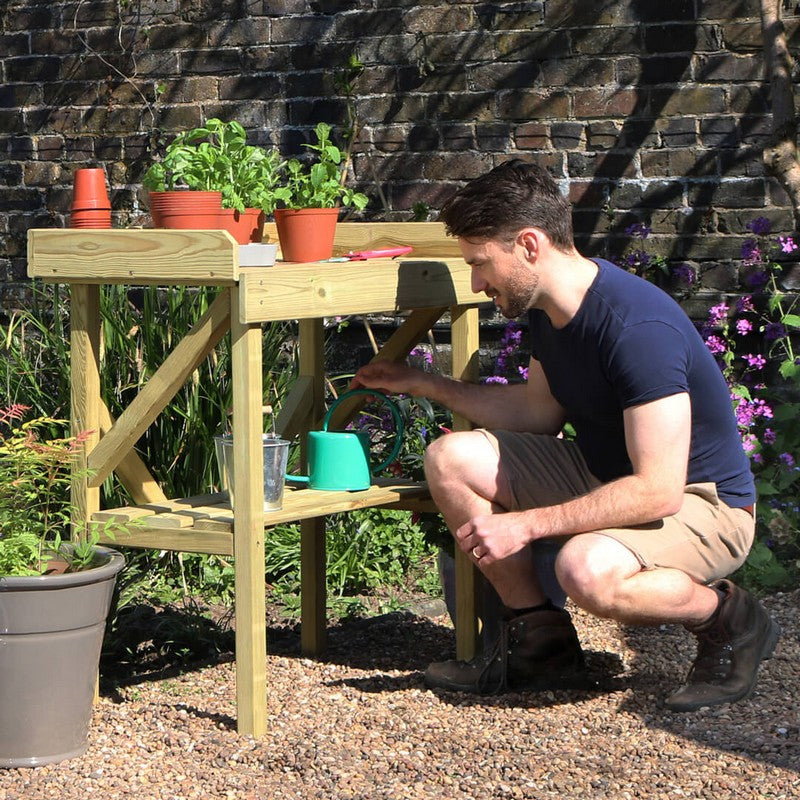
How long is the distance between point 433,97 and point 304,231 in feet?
5.56

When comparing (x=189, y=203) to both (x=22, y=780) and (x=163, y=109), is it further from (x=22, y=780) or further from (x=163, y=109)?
(x=163, y=109)

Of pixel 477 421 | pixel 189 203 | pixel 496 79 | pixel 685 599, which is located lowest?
pixel 685 599

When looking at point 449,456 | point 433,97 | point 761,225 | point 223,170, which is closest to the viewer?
point 223,170

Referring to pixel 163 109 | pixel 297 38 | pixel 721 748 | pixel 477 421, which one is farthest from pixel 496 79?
pixel 721 748

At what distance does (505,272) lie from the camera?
3.21 m

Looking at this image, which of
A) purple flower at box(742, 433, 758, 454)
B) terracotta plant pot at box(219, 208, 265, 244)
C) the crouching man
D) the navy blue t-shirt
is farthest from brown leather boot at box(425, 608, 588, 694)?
purple flower at box(742, 433, 758, 454)

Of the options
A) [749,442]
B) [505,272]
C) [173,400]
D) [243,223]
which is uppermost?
[243,223]

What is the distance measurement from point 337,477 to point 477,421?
0.41 metres

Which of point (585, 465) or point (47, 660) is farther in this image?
point (585, 465)

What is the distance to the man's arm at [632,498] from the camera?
306 cm

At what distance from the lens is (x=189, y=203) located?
3176 mm

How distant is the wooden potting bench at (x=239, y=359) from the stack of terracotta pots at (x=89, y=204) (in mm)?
147

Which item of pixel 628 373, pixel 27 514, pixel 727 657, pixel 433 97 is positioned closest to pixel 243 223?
pixel 27 514

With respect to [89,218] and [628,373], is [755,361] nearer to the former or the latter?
[628,373]
